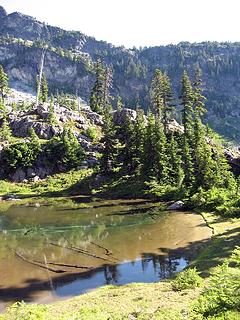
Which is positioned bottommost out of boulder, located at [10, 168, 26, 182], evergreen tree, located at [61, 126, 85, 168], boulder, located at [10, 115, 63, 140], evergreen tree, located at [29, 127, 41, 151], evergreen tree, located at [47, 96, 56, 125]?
boulder, located at [10, 168, 26, 182]

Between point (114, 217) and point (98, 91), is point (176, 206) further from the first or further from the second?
point (98, 91)

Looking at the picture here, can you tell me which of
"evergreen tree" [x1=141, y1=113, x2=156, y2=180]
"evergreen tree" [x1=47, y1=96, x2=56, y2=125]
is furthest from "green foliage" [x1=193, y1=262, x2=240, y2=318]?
"evergreen tree" [x1=47, y1=96, x2=56, y2=125]

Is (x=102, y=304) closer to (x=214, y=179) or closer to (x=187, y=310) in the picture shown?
(x=187, y=310)

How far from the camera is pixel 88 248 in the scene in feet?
124

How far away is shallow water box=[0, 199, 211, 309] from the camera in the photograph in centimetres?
2867

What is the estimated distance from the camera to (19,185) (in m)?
87.8

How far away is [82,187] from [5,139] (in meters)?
28.2

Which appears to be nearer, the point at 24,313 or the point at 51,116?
the point at 24,313

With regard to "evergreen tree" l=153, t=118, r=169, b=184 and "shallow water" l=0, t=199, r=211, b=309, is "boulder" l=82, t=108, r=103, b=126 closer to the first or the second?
"evergreen tree" l=153, t=118, r=169, b=184

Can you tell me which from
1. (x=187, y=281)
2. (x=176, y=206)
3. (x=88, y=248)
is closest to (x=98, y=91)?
(x=176, y=206)

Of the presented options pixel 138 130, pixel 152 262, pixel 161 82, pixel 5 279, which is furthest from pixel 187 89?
pixel 5 279

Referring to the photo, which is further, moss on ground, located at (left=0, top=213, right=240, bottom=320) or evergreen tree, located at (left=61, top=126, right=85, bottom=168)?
evergreen tree, located at (left=61, top=126, right=85, bottom=168)

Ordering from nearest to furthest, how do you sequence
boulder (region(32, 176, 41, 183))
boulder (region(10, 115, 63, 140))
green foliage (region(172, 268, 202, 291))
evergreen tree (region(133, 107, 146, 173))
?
green foliage (region(172, 268, 202, 291))
evergreen tree (region(133, 107, 146, 173))
boulder (region(32, 176, 41, 183))
boulder (region(10, 115, 63, 140))

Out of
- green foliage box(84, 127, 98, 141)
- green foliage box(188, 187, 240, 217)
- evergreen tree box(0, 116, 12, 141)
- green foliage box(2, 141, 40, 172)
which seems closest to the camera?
green foliage box(188, 187, 240, 217)
